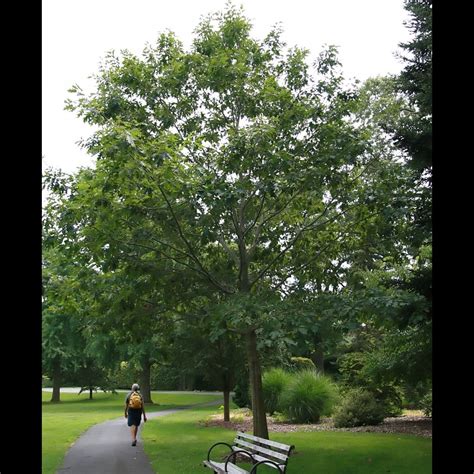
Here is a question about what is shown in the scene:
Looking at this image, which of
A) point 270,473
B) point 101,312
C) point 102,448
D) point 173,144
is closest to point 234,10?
point 173,144

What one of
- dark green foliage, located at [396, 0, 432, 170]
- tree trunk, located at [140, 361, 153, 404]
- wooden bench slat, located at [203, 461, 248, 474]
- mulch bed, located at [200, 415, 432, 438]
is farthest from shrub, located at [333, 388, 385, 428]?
tree trunk, located at [140, 361, 153, 404]

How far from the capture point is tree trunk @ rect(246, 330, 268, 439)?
41.8ft

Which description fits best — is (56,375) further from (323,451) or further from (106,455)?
(323,451)

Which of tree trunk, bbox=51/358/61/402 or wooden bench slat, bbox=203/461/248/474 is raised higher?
wooden bench slat, bbox=203/461/248/474

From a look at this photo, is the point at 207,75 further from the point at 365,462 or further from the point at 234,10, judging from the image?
the point at 365,462

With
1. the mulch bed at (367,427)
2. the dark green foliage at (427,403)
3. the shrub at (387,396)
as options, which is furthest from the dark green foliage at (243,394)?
the dark green foliage at (427,403)

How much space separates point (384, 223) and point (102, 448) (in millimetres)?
8743

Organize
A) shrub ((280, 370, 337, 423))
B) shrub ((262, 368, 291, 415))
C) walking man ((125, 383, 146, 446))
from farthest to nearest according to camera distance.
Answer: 1. shrub ((262, 368, 291, 415))
2. shrub ((280, 370, 337, 423))
3. walking man ((125, 383, 146, 446))

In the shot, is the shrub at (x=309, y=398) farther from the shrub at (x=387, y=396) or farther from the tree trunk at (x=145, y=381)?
the tree trunk at (x=145, y=381)

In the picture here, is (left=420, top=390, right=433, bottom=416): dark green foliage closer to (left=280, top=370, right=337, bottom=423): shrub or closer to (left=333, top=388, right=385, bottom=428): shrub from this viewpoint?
(left=333, top=388, right=385, bottom=428): shrub

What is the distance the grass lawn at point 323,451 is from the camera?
1154cm

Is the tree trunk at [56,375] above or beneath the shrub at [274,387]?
beneath

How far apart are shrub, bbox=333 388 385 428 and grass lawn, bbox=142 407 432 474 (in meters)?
1.84

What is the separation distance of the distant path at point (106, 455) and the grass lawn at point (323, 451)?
1.11 feet
